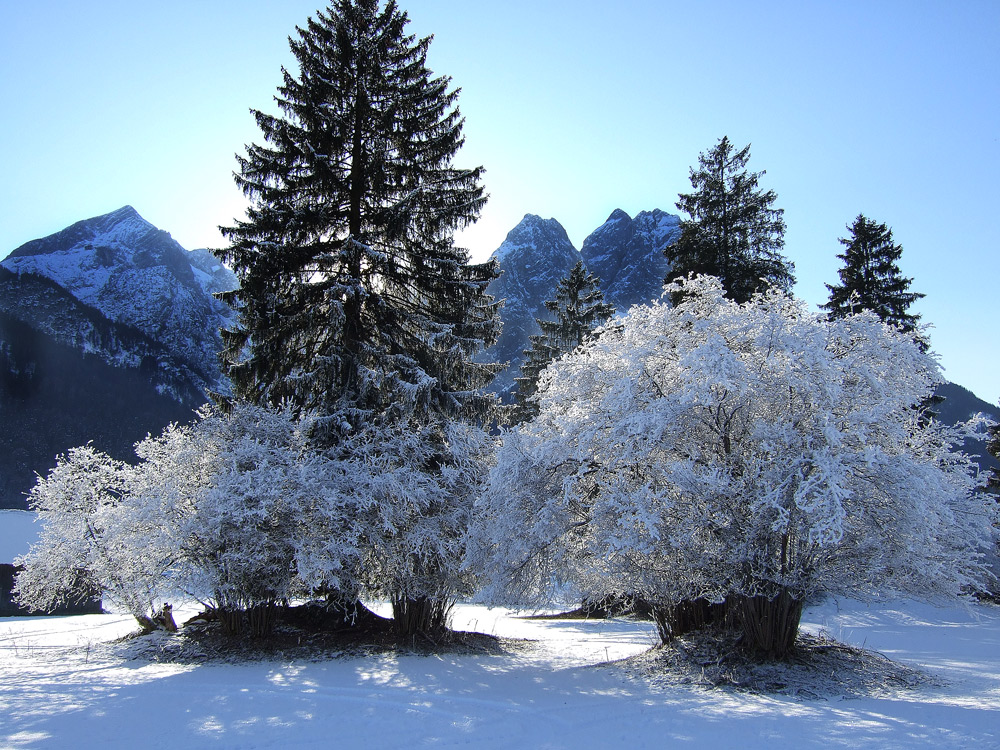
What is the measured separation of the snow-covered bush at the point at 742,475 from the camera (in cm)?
840

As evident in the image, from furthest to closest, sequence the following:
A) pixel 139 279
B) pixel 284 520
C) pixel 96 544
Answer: pixel 139 279
pixel 96 544
pixel 284 520

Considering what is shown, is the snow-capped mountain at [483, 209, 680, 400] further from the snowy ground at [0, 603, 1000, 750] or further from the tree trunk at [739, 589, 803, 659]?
the tree trunk at [739, 589, 803, 659]

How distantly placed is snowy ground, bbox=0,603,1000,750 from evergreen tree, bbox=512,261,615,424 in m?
15.7

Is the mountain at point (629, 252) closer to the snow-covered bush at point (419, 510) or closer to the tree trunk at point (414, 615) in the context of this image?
the snow-covered bush at point (419, 510)

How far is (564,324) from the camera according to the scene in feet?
86.7

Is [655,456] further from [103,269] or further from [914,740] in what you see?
[103,269]

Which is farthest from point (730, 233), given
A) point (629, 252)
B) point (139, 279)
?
point (139, 279)

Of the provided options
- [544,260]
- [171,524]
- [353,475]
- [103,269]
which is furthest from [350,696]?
[103,269]

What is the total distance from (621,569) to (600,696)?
2.41 meters

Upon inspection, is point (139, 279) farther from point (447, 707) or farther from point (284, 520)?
point (447, 707)

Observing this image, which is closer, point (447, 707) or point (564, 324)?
point (447, 707)

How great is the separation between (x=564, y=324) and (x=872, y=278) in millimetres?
11986

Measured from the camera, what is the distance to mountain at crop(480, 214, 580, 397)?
101 m

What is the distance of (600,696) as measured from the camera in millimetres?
8250
